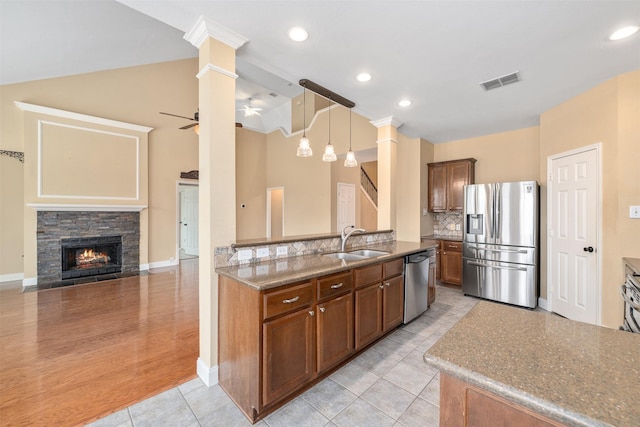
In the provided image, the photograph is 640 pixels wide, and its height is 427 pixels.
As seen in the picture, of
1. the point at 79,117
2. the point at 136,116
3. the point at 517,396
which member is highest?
the point at 136,116

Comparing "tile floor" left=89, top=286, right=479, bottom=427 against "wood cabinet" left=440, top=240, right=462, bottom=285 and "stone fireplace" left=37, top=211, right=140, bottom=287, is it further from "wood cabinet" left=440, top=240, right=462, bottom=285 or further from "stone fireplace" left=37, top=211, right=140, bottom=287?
"stone fireplace" left=37, top=211, right=140, bottom=287

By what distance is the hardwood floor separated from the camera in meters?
1.89

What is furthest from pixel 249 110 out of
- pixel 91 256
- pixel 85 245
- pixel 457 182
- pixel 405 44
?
pixel 405 44

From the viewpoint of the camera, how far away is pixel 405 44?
7.57ft

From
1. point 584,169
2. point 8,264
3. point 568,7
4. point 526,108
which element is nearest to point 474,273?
point 584,169

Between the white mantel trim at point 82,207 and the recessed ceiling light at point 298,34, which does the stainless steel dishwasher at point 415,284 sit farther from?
the white mantel trim at point 82,207

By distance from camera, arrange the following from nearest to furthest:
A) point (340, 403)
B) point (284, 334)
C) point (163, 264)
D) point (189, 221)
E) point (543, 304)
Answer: point (284, 334) < point (340, 403) < point (543, 304) < point (163, 264) < point (189, 221)

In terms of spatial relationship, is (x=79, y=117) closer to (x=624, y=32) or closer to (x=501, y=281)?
(x=624, y=32)

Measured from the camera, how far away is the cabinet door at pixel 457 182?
16.2 ft

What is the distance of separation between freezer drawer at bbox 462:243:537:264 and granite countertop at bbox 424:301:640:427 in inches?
129

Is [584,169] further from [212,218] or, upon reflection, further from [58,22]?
[58,22]

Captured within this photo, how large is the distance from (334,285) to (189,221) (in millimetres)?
7387

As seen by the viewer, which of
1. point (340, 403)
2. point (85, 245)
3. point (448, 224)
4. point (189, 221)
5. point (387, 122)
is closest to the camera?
point (340, 403)

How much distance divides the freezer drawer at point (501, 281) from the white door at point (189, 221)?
7296 millimetres
